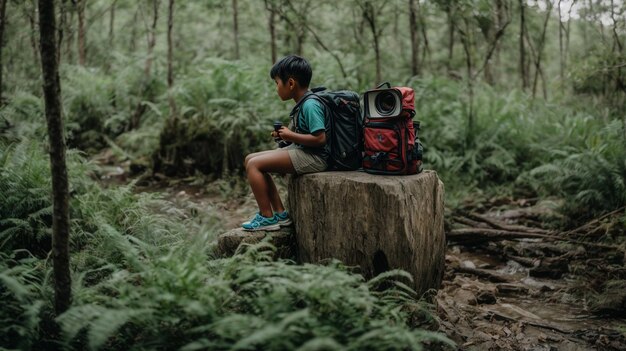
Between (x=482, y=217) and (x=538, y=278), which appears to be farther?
(x=482, y=217)

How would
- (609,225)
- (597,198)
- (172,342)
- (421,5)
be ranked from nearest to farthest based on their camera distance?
(172,342), (609,225), (597,198), (421,5)

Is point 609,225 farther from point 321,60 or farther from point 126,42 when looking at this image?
point 126,42

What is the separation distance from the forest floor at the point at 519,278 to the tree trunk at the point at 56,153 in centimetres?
302

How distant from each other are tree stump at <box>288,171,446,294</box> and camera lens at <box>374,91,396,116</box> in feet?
1.91

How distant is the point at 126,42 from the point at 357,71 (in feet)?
36.1

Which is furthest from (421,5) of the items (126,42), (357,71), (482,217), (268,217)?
(126,42)

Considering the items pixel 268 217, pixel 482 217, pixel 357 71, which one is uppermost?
pixel 357 71

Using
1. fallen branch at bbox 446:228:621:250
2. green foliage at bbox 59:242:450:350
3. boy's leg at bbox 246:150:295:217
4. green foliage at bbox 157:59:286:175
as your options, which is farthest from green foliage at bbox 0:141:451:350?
green foliage at bbox 157:59:286:175

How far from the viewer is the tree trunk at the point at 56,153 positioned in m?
2.80

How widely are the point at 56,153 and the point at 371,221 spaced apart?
239 centimetres

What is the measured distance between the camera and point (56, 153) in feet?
9.67

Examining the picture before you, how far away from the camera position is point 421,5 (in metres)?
10.1

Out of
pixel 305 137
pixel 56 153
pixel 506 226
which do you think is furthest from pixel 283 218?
pixel 506 226

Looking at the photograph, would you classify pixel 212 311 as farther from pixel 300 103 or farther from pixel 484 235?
pixel 484 235
